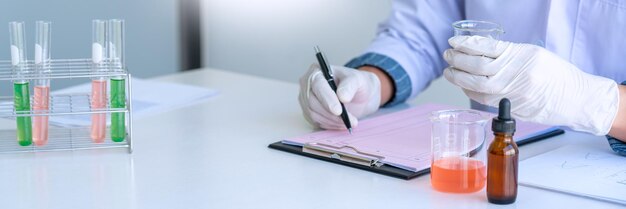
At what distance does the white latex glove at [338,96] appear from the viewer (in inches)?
65.6

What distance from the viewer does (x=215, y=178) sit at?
4.59 ft

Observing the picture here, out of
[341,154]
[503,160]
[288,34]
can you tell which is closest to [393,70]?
[341,154]

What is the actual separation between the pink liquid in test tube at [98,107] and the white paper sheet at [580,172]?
2.41 ft

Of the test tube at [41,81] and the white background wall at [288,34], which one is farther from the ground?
the test tube at [41,81]

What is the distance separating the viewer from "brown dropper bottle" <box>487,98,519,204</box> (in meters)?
1.21

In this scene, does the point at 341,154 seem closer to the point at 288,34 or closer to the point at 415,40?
the point at 415,40

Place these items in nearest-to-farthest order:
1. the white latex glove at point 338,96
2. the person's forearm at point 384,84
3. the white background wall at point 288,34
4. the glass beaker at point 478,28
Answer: the glass beaker at point 478,28, the white latex glove at point 338,96, the person's forearm at point 384,84, the white background wall at point 288,34

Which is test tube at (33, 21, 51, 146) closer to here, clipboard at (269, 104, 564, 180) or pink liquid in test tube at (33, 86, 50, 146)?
pink liquid in test tube at (33, 86, 50, 146)

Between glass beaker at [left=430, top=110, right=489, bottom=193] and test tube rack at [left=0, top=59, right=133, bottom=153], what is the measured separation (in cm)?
54

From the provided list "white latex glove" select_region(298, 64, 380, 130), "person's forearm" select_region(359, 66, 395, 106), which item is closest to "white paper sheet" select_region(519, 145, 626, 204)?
"white latex glove" select_region(298, 64, 380, 130)

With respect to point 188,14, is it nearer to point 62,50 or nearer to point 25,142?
point 62,50

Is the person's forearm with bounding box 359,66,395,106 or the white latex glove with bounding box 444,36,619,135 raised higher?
the white latex glove with bounding box 444,36,619,135

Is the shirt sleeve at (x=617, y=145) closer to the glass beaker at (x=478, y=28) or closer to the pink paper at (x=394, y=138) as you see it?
the pink paper at (x=394, y=138)

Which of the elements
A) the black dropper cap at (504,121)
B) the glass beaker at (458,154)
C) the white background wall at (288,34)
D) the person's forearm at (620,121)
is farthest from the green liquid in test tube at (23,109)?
the white background wall at (288,34)
